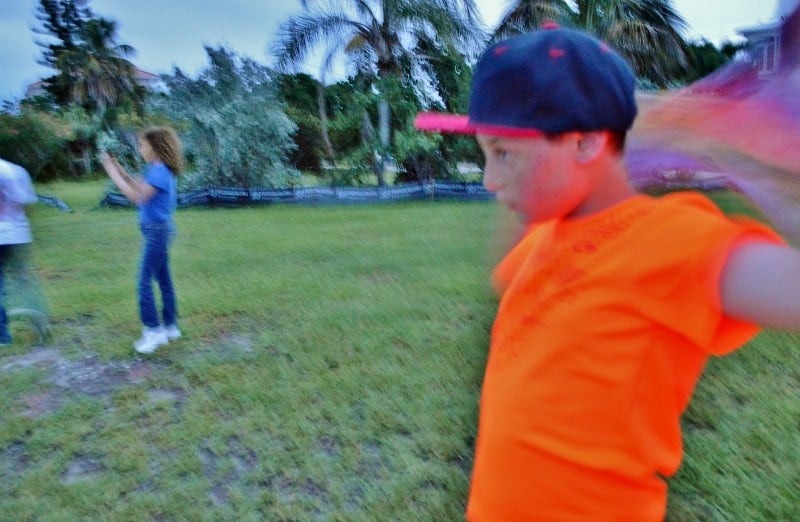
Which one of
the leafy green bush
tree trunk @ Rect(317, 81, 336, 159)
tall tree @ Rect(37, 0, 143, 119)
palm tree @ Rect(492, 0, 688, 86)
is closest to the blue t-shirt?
palm tree @ Rect(492, 0, 688, 86)

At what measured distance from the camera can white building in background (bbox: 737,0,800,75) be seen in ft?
2.11

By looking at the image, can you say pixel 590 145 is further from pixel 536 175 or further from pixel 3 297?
pixel 3 297

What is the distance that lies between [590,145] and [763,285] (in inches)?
11.1

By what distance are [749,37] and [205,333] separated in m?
4.46

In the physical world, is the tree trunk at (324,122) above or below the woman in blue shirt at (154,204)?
above

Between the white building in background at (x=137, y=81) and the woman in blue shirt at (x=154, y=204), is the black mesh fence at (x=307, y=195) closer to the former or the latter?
the woman in blue shirt at (x=154, y=204)

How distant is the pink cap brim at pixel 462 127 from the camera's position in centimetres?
84

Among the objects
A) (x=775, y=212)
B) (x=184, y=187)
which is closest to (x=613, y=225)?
(x=775, y=212)

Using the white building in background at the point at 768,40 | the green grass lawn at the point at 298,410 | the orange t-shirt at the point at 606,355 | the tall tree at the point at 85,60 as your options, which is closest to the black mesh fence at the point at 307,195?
the green grass lawn at the point at 298,410

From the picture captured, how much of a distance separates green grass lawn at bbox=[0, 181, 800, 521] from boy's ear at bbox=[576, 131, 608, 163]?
14.3 inches

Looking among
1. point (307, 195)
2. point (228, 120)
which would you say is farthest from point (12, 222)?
point (228, 120)

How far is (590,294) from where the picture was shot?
832mm

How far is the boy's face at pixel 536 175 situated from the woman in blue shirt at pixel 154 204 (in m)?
3.62

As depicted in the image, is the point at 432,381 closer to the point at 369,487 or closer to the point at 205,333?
the point at 369,487
